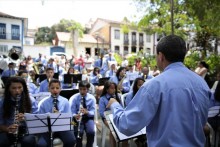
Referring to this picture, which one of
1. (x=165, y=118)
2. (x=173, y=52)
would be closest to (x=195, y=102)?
(x=165, y=118)

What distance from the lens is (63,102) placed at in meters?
4.84

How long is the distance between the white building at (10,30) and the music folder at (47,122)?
34.2 m

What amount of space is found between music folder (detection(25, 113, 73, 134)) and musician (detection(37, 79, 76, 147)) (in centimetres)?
42

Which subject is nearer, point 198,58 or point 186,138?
point 186,138

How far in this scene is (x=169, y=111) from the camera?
1.92 metres

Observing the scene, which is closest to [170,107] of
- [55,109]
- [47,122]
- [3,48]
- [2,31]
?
[47,122]

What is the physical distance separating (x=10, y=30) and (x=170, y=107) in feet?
127

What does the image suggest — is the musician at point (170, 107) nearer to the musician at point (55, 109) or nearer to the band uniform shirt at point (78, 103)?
the musician at point (55, 109)

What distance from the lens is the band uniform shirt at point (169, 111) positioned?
1901mm

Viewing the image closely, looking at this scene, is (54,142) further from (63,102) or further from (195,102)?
(195,102)

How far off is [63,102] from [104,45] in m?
41.8

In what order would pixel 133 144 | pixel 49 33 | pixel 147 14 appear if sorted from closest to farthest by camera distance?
1. pixel 133 144
2. pixel 147 14
3. pixel 49 33

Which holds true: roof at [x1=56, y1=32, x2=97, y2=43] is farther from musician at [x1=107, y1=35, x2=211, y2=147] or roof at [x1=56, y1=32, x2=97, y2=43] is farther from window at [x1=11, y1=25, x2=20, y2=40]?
musician at [x1=107, y1=35, x2=211, y2=147]

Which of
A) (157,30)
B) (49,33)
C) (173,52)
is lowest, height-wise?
(173,52)
